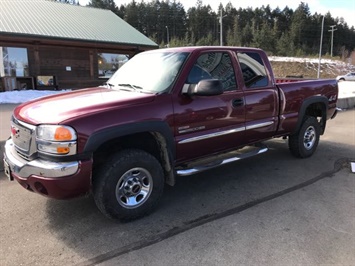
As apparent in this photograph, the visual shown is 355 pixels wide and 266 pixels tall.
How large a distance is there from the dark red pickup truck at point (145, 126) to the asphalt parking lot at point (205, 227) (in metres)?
0.38

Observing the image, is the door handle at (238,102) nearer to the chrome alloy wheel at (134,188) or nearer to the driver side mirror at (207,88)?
the driver side mirror at (207,88)

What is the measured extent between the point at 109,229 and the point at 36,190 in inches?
34.3

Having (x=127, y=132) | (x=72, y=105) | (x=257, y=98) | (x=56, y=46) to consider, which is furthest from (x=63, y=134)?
(x=56, y=46)

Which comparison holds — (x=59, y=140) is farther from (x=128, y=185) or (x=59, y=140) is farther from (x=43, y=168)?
(x=128, y=185)

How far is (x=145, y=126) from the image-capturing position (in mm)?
3572

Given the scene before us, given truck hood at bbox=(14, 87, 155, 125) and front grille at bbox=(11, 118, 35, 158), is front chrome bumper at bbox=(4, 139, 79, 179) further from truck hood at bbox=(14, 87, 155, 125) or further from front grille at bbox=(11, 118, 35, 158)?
truck hood at bbox=(14, 87, 155, 125)

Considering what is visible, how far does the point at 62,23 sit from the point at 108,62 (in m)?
3.35

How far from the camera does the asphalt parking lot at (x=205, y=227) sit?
10.1 feet

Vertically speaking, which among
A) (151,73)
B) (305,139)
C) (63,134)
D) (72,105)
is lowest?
(305,139)

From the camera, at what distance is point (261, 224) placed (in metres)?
3.68

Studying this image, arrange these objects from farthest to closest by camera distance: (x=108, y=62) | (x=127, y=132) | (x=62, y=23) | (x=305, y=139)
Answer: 1. (x=108, y=62)
2. (x=62, y=23)
3. (x=305, y=139)
4. (x=127, y=132)

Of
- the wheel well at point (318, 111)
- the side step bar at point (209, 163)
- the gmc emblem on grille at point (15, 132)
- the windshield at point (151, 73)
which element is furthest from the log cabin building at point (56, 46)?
the side step bar at point (209, 163)

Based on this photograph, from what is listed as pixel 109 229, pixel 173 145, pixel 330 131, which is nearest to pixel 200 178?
pixel 173 145

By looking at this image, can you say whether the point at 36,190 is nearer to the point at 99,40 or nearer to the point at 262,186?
the point at 262,186
